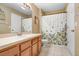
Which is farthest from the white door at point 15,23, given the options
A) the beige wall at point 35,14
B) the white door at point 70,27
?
the white door at point 70,27

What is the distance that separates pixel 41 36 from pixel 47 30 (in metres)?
0.21

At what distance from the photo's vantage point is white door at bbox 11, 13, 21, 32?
8.20 ft

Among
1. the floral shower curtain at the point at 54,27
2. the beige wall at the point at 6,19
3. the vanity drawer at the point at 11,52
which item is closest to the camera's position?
the vanity drawer at the point at 11,52

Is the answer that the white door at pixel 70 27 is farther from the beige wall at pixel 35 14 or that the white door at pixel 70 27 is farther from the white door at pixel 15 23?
the white door at pixel 15 23

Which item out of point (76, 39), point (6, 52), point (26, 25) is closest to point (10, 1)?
point (26, 25)

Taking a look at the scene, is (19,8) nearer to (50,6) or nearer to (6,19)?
(6,19)

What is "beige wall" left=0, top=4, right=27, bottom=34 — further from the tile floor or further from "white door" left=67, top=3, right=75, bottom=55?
"white door" left=67, top=3, right=75, bottom=55

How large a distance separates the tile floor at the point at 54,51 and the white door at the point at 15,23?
0.83 m

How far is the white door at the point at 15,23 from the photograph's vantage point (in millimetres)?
2498

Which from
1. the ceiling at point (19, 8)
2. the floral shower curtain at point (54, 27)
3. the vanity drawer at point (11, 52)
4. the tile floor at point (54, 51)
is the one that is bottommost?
the tile floor at point (54, 51)

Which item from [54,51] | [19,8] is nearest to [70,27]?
[54,51]

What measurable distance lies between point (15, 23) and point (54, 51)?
1169 millimetres

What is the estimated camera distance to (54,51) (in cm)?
297

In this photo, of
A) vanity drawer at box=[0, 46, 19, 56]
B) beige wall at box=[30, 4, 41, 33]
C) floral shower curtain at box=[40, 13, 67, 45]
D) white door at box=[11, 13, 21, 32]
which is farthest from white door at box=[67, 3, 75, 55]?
vanity drawer at box=[0, 46, 19, 56]
